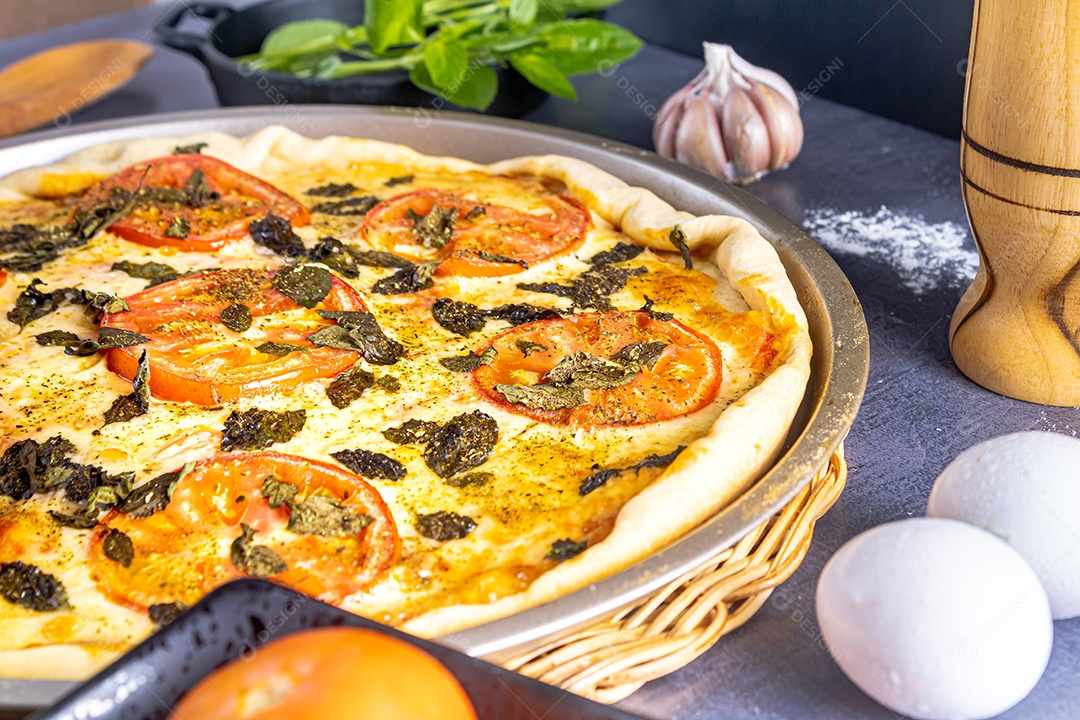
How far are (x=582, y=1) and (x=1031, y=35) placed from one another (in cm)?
242

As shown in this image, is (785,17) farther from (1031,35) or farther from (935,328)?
(1031,35)

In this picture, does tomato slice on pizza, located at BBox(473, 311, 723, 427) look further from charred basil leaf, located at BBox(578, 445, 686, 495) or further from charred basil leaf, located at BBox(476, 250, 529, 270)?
charred basil leaf, located at BBox(476, 250, 529, 270)

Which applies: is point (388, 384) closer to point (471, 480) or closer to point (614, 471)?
point (471, 480)

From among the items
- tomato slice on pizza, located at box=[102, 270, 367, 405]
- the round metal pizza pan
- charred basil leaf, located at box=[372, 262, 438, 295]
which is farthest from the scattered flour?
tomato slice on pizza, located at box=[102, 270, 367, 405]

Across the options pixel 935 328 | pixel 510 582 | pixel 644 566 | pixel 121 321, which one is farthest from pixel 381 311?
pixel 935 328

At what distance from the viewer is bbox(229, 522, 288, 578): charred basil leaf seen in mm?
1779

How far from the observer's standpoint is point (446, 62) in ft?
11.3

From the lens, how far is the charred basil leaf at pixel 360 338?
2.39m

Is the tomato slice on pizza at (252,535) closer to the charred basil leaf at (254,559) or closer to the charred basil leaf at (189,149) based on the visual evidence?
the charred basil leaf at (254,559)

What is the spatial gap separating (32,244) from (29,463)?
1.11m

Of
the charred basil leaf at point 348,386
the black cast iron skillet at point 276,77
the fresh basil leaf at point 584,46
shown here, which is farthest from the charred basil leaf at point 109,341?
the fresh basil leaf at point 584,46

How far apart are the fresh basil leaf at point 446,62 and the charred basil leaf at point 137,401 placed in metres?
1.60

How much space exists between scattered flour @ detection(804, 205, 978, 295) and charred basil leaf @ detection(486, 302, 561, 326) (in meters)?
1.11

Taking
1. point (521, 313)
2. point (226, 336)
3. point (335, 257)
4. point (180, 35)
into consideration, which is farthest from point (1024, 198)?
point (180, 35)
